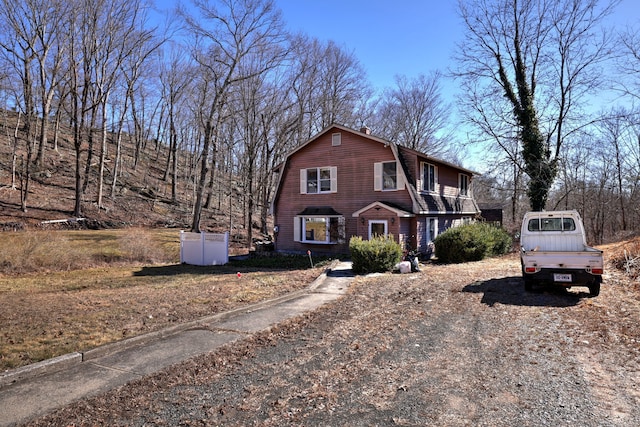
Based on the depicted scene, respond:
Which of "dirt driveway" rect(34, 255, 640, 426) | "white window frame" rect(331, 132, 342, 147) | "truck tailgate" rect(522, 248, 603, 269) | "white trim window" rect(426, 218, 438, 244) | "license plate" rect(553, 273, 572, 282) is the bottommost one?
"dirt driveway" rect(34, 255, 640, 426)

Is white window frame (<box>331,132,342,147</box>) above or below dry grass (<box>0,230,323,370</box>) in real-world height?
above

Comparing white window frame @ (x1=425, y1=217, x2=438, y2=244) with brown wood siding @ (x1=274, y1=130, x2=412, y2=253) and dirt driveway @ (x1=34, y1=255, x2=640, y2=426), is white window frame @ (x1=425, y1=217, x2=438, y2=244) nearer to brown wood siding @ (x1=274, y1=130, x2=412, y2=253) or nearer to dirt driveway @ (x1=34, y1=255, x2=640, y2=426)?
brown wood siding @ (x1=274, y1=130, x2=412, y2=253)

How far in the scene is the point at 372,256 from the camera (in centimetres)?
1384

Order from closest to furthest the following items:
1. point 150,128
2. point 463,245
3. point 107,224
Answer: point 463,245, point 107,224, point 150,128

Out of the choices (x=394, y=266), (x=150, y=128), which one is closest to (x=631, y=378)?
(x=394, y=266)

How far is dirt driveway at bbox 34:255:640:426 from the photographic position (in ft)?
11.9

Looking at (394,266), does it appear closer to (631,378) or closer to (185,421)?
(631,378)

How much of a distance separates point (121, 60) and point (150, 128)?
21439mm

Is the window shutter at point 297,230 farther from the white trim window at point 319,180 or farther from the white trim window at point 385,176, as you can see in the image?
the white trim window at point 385,176

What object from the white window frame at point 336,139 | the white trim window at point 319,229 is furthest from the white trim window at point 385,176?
the white trim window at point 319,229

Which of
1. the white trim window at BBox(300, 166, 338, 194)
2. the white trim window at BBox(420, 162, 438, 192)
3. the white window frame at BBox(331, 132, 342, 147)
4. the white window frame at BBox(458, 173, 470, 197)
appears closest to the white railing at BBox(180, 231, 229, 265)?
the white trim window at BBox(300, 166, 338, 194)

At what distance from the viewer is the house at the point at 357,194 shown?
18719mm

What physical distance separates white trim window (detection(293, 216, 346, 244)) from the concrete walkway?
40.2 feet

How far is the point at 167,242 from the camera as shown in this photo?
21.9 m
